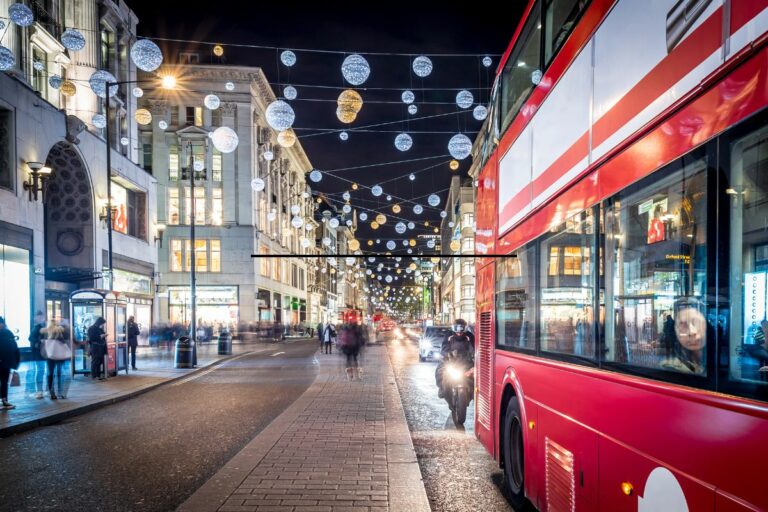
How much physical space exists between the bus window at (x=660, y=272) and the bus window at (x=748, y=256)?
0.62 feet

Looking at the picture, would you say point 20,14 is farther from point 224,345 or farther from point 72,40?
point 224,345

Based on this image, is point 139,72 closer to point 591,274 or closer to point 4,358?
point 4,358

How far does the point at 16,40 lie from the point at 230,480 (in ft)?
76.1

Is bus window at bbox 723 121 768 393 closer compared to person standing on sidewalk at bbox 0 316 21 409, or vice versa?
bus window at bbox 723 121 768 393

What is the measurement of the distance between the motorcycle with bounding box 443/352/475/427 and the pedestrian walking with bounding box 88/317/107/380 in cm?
1143

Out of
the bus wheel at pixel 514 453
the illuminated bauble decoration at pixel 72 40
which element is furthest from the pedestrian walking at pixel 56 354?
the bus wheel at pixel 514 453

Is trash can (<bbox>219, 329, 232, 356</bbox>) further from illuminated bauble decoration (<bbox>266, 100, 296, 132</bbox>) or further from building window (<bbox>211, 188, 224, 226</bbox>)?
building window (<bbox>211, 188, 224, 226</bbox>)

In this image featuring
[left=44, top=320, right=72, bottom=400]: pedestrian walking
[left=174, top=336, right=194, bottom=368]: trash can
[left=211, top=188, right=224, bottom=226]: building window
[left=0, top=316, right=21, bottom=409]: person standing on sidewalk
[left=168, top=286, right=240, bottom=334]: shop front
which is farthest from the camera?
[left=211, top=188, right=224, bottom=226]: building window

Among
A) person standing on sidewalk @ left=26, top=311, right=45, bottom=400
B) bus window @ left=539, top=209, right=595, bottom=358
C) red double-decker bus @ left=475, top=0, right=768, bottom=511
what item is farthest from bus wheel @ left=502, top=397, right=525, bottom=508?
person standing on sidewalk @ left=26, top=311, right=45, bottom=400

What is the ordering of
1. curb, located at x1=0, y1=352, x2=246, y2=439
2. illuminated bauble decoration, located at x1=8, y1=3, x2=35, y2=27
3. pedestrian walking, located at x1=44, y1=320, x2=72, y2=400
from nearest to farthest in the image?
curb, located at x1=0, y1=352, x2=246, y2=439
illuminated bauble decoration, located at x1=8, y1=3, x2=35, y2=27
pedestrian walking, located at x1=44, y1=320, x2=72, y2=400

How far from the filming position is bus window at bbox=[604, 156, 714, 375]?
8.94 feet

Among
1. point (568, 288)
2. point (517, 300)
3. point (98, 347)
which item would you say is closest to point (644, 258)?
point (568, 288)

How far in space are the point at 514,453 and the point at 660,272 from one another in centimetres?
346

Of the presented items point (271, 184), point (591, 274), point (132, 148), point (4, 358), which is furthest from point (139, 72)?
point (591, 274)
